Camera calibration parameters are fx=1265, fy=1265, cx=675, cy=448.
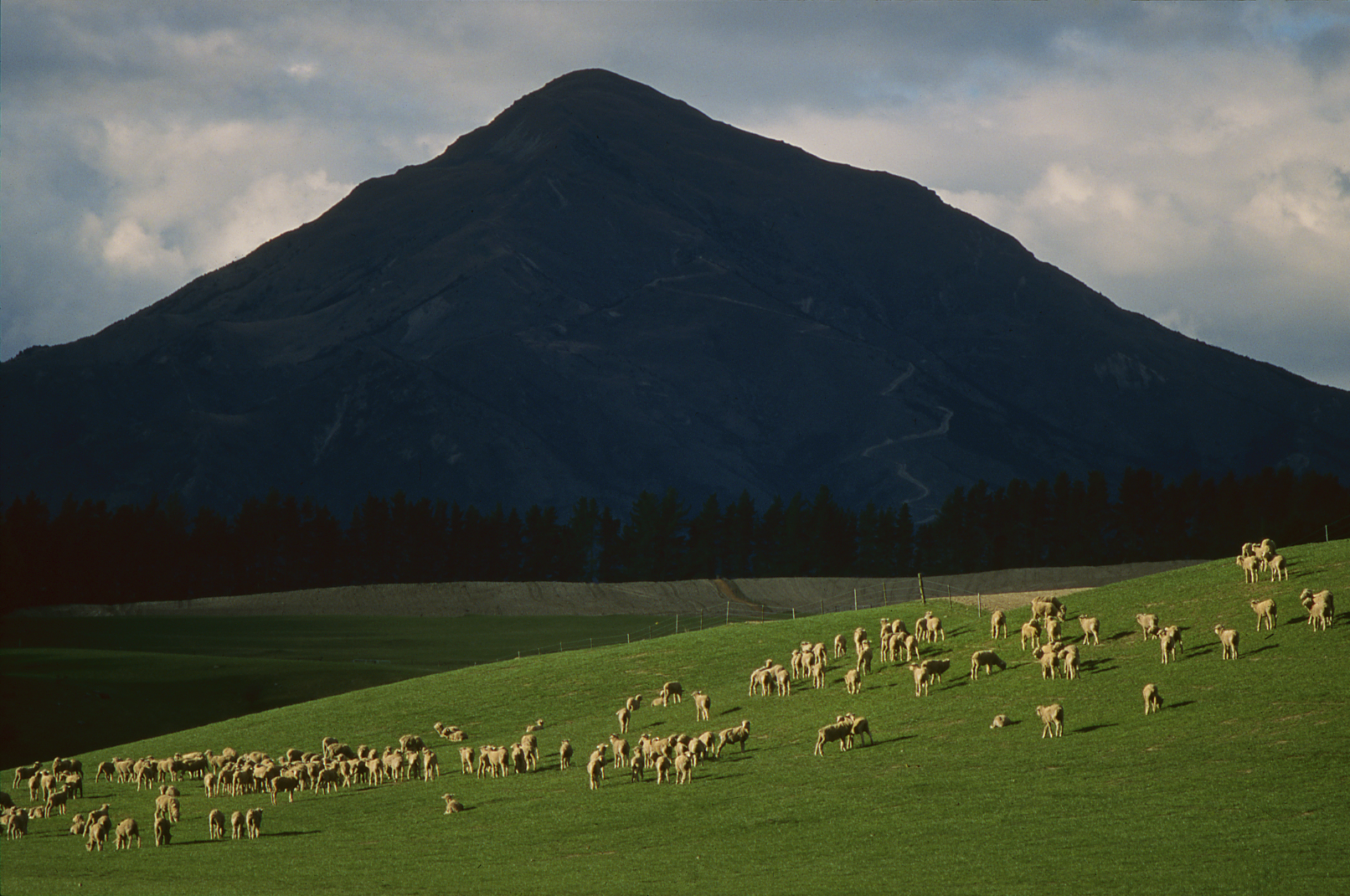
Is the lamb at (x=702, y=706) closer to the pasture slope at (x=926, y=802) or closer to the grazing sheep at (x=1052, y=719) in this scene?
the pasture slope at (x=926, y=802)

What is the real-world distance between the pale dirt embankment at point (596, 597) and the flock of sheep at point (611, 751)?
2996 inches

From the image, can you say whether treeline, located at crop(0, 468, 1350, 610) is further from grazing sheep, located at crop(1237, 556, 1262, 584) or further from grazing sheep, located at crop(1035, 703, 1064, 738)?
grazing sheep, located at crop(1035, 703, 1064, 738)

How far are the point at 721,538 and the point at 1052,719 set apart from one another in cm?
14271

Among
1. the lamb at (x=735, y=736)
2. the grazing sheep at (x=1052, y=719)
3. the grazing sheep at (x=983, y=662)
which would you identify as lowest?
the lamb at (x=735, y=736)

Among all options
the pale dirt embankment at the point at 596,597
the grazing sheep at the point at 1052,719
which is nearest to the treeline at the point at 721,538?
the pale dirt embankment at the point at 596,597

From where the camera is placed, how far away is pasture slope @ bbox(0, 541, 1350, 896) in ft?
98.2

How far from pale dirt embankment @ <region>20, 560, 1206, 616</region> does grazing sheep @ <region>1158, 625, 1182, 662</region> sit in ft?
282

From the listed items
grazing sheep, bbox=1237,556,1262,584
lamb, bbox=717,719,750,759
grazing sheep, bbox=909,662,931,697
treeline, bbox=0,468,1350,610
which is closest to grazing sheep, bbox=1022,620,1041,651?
grazing sheep, bbox=909,662,931,697

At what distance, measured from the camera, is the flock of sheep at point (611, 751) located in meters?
43.6

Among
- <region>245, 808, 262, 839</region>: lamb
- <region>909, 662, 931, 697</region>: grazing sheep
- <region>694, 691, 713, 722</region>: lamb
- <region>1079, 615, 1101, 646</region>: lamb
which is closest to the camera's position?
<region>245, 808, 262, 839</region>: lamb

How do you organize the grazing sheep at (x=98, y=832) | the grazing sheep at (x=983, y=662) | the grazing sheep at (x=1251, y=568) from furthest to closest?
the grazing sheep at (x=1251, y=568) → the grazing sheep at (x=983, y=662) → the grazing sheep at (x=98, y=832)

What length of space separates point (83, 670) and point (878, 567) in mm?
118188

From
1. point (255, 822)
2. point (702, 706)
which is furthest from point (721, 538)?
point (255, 822)

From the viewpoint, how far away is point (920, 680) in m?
51.1
